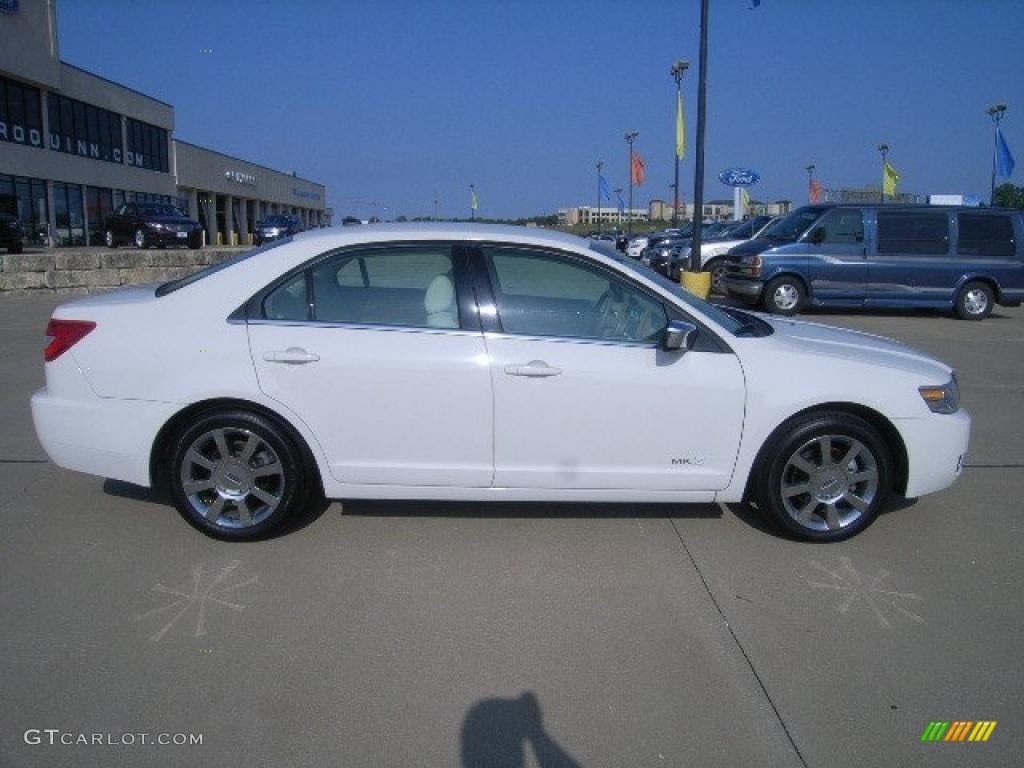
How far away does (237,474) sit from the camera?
4012 mm

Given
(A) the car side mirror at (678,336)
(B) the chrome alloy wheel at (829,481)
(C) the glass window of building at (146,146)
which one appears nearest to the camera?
(A) the car side mirror at (678,336)

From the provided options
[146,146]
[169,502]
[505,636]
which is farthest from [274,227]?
[505,636]

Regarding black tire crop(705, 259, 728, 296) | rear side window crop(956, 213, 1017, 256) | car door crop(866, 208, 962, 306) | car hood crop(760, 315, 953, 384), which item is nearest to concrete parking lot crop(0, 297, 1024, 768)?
car hood crop(760, 315, 953, 384)

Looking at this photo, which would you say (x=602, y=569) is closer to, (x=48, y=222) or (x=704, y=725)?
(x=704, y=725)

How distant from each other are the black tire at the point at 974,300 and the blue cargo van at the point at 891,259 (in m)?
0.02

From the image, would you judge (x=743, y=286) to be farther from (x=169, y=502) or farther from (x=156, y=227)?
(x=156, y=227)

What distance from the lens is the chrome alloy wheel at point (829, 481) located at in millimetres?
4062

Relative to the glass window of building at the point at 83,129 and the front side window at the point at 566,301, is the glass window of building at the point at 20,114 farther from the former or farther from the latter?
the front side window at the point at 566,301

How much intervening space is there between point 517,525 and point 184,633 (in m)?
1.77

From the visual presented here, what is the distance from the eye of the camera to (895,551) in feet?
13.5

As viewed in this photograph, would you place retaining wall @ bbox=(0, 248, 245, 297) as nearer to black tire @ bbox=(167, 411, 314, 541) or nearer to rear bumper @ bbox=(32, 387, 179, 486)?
rear bumper @ bbox=(32, 387, 179, 486)

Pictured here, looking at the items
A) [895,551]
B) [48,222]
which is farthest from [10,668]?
[48,222]

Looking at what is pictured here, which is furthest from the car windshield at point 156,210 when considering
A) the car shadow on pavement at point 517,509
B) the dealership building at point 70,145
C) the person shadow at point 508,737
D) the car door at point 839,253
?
the person shadow at point 508,737

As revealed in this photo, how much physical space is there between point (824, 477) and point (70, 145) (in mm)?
40375
